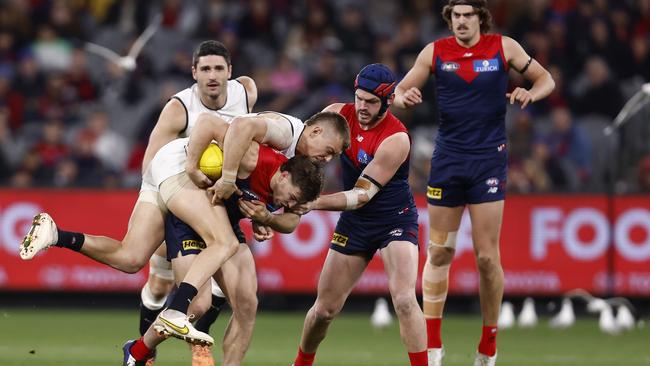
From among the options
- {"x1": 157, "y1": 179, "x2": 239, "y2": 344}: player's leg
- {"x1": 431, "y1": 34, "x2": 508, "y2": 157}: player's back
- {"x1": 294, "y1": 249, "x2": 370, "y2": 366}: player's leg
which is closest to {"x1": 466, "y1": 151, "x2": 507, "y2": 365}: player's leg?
{"x1": 431, "y1": 34, "x2": 508, "y2": 157}: player's back

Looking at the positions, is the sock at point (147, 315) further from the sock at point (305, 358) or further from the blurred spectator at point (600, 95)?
the blurred spectator at point (600, 95)

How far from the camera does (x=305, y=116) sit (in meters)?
18.7

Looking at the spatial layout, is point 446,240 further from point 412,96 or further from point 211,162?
point 211,162

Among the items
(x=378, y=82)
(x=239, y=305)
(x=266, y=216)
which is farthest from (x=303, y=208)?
(x=378, y=82)

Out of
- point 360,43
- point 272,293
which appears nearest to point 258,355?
point 272,293

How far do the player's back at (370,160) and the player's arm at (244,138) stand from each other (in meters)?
0.72

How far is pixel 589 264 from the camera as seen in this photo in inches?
651

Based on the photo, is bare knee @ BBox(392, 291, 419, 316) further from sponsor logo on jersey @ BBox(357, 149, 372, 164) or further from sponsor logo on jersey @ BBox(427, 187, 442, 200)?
sponsor logo on jersey @ BBox(427, 187, 442, 200)

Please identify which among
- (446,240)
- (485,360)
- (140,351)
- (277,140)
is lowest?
(485,360)

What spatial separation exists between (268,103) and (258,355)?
6680 millimetres

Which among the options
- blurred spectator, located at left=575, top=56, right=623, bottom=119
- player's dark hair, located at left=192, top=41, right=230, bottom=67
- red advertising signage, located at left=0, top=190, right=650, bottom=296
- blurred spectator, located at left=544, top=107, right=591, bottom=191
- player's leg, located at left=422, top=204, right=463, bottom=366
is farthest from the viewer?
blurred spectator, located at left=575, top=56, right=623, bottom=119

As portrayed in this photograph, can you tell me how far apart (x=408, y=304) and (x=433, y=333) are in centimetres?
119

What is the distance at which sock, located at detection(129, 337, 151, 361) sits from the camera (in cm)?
996

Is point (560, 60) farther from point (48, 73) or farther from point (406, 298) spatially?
point (406, 298)
